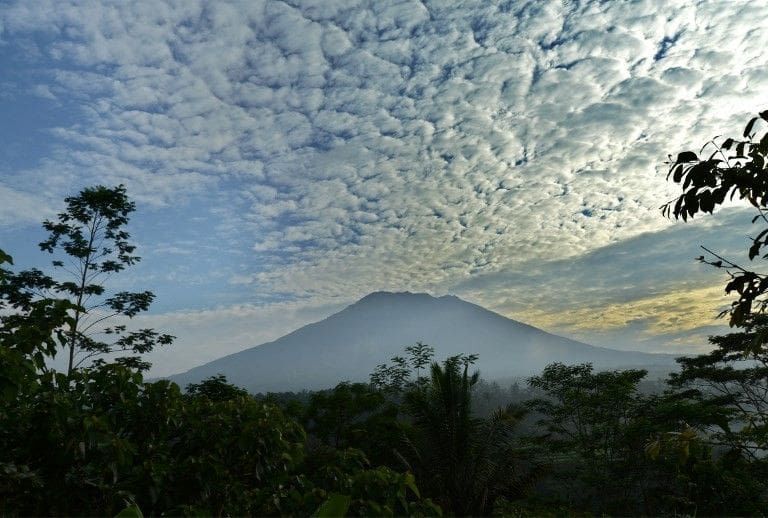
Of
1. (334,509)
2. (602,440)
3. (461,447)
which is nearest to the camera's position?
(334,509)

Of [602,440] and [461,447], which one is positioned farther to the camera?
[602,440]

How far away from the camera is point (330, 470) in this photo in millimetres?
3309

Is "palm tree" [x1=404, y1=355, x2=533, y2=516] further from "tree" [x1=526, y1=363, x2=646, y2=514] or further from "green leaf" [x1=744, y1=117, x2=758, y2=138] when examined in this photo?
"green leaf" [x1=744, y1=117, x2=758, y2=138]

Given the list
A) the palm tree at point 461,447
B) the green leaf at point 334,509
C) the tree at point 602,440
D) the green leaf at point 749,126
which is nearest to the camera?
the green leaf at point 334,509

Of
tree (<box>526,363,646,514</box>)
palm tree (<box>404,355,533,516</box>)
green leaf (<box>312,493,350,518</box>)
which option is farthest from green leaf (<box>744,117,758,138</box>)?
tree (<box>526,363,646,514</box>)

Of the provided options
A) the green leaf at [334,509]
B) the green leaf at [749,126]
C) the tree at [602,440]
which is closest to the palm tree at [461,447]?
the tree at [602,440]

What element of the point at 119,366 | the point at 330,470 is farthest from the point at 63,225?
the point at 330,470

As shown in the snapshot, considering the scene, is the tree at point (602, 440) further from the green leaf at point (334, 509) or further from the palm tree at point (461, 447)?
the green leaf at point (334, 509)

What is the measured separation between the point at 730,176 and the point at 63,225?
19683 millimetres

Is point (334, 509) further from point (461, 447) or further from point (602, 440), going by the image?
point (602, 440)

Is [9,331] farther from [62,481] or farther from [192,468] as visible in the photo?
[192,468]

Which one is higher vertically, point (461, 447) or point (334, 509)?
point (334, 509)

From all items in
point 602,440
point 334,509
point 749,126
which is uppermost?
point 749,126

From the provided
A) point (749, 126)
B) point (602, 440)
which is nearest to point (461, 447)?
point (749, 126)
